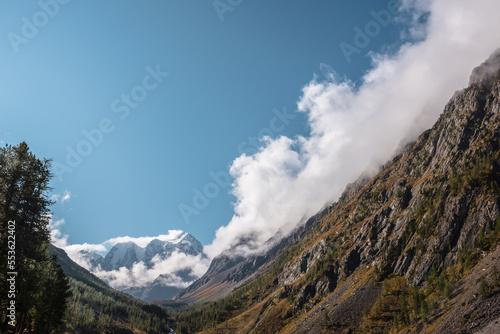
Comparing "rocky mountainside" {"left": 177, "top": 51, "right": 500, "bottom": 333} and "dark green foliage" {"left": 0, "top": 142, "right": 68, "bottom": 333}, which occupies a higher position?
"dark green foliage" {"left": 0, "top": 142, "right": 68, "bottom": 333}

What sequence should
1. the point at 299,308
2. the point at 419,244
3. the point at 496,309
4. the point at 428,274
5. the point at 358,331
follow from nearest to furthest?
the point at 496,309
the point at 358,331
the point at 428,274
the point at 419,244
the point at 299,308

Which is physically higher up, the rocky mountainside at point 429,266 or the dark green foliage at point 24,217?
the dark green foliage at point 24,217

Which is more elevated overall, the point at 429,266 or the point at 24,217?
the point at 24,217

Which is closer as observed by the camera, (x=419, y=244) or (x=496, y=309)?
(x=496, y=309)

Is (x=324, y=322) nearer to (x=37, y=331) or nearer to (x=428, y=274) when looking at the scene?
(x=428, y=274)

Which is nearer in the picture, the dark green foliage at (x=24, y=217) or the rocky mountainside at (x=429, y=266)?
the dark green foliage at (x=24, y=217)

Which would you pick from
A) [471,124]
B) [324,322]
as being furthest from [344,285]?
[471,124]

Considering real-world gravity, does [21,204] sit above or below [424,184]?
above

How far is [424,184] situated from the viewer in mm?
182000

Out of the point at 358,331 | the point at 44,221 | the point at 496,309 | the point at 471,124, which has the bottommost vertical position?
the point at 358,331

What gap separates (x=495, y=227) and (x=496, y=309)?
6301cm

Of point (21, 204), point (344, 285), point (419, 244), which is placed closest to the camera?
point (21, 204)

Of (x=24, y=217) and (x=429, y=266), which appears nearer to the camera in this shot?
(x=24, y=217)

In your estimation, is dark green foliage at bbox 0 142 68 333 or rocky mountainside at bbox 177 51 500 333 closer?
dark green foliage at bbox 0 142 68 333
